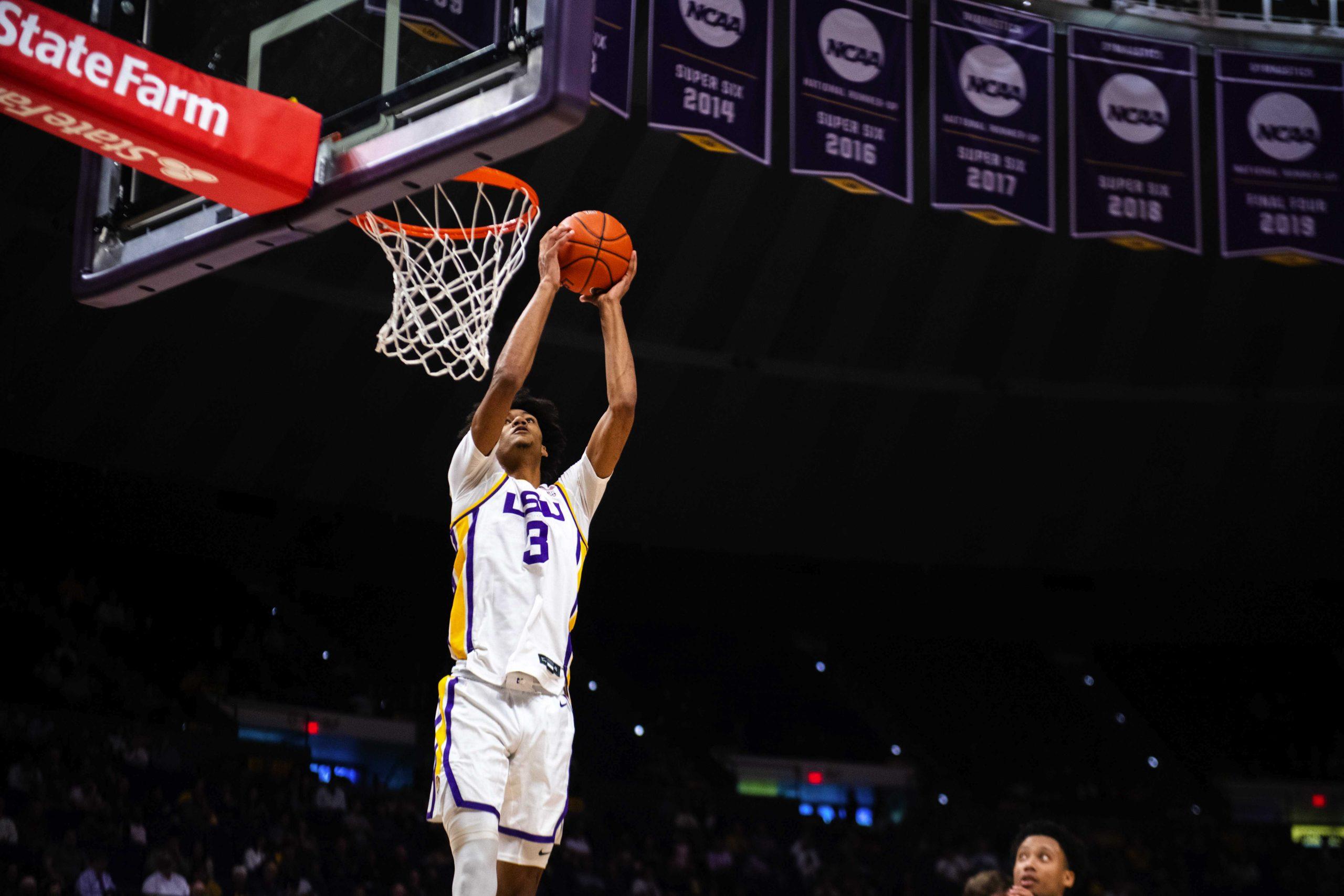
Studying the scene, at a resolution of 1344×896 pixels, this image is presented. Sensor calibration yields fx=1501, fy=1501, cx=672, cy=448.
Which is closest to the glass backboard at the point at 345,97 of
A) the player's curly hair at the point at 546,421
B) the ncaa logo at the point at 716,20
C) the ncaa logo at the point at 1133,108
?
the player's curly hair at the point at 546,421

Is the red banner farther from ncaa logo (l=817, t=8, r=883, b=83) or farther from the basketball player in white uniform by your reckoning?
ncaa logo (l=817, t=8, r=883, b=83)

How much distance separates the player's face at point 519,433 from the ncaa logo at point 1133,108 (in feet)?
23.1

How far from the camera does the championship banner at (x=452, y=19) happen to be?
5.06m

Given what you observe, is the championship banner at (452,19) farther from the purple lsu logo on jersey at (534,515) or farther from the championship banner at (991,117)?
the championship banner at (991,117)

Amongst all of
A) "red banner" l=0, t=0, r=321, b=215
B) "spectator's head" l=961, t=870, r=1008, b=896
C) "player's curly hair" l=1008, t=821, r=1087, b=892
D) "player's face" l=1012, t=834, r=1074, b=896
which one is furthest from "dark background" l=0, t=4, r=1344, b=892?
"spectator's head" l=961, t=870, r=1008, b=896

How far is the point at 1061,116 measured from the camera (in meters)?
12.5

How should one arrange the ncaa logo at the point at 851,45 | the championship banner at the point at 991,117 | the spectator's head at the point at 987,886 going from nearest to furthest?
the spectator's head at the point at 987,886 → the ncaa logo at the point at 851,45 → the championship banner at the point at 991,117

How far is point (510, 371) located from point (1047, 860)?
2387 millimetres

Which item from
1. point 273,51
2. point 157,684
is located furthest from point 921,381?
point 273,51

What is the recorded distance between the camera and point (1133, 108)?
1080 centimetres

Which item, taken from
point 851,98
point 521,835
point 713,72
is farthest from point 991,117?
point 521,835

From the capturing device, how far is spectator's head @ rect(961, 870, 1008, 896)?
4789 mm

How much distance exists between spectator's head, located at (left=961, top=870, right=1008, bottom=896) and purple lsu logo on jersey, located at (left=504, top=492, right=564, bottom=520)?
5.78ft

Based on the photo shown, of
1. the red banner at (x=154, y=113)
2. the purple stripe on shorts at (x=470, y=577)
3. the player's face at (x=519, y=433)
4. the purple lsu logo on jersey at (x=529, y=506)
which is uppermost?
the red banner at (x=154, y=113)
